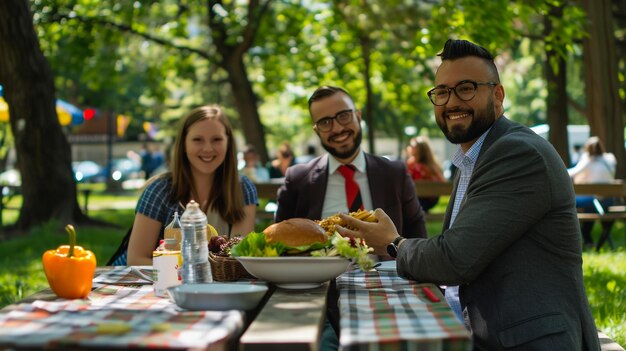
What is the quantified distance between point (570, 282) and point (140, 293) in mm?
1754

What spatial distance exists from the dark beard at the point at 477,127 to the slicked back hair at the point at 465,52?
16 centimetres

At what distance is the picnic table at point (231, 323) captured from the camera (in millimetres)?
2713

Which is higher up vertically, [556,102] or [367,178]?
[556,102]

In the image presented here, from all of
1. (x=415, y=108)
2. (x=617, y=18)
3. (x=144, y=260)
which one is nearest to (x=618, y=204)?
(x=617, y=18)

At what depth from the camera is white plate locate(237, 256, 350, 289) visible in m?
3.75

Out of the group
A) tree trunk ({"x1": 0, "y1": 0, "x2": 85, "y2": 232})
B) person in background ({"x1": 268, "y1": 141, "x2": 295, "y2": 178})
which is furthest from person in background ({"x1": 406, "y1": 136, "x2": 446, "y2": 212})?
tree trunk ({"x1": 0, "y1": 0, "x2": 85, "y2": 232})

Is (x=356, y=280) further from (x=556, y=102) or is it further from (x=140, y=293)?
(x=556, y=102)

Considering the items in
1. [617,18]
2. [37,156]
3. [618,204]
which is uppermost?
[617,18]

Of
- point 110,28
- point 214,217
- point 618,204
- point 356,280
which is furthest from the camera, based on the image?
point 110,28

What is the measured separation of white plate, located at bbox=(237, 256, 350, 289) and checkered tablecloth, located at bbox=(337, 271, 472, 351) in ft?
0.36

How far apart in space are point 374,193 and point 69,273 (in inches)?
118

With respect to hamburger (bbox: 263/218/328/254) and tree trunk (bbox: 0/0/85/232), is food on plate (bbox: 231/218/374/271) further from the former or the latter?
tree trunk (bbox: 0/0/85/232)

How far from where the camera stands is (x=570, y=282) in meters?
3.70

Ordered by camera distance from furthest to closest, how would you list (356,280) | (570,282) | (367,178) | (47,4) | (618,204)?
(47,4), (618,204), (367,178), (356,280), (570,282)
